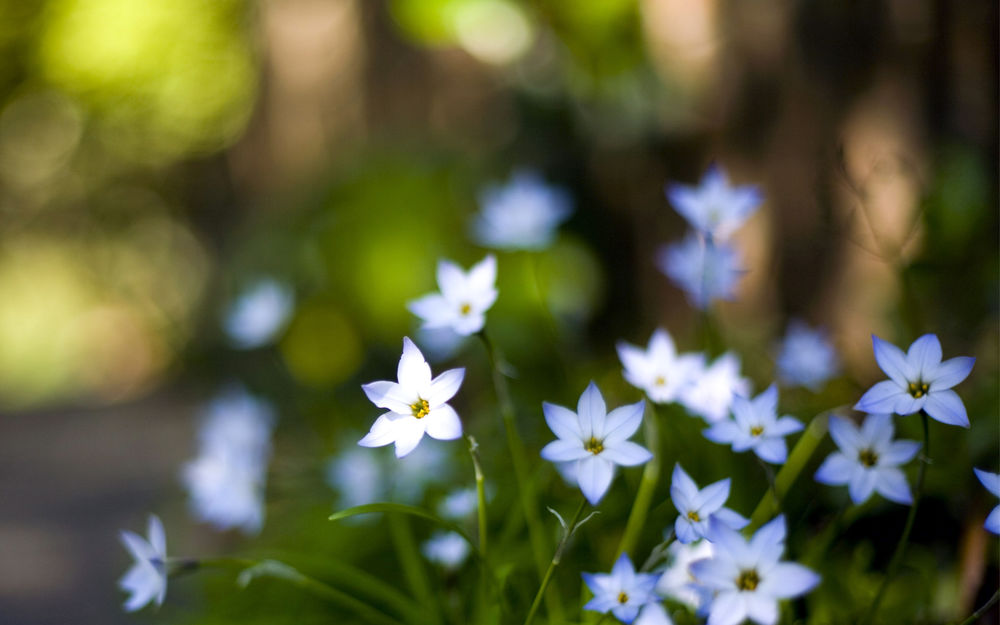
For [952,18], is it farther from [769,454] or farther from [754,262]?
[769,454]

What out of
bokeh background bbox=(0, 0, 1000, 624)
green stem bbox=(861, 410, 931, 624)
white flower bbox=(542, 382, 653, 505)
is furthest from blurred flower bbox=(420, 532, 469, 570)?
green stem bbox=(861, 410, 931, 624)

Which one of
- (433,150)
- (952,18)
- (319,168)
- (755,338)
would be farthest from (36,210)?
→ (952,18)

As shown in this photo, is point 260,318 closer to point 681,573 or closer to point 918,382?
point 681,573

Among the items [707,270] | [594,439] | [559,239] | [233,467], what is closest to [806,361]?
[707,270]

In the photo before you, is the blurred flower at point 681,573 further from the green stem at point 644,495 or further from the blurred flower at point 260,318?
the blurred flower at point 260,318

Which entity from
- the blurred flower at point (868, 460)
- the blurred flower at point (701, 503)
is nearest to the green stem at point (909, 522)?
the blurred flower at point (868, 460)

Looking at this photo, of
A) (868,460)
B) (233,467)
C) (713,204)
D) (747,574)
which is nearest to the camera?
(747,574)
